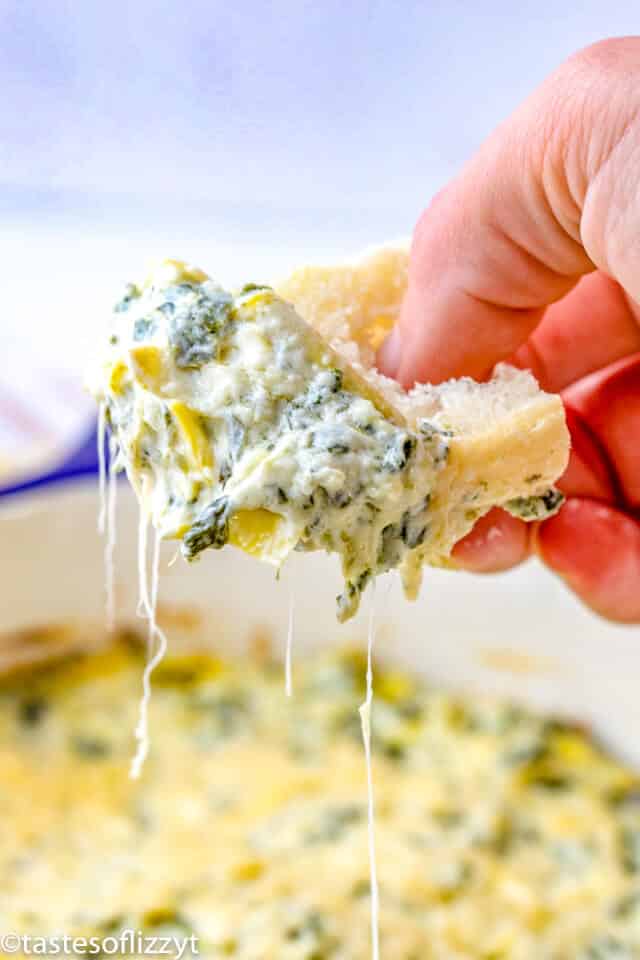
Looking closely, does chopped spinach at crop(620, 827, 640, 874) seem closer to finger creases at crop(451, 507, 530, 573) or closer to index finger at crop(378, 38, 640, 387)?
finger creases at crop(451, 507, 530, 573)

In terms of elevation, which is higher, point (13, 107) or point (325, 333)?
point (325, 333)

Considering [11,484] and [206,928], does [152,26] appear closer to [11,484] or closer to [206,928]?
[11,484]

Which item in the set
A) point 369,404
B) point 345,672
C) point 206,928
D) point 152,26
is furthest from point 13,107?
point 369,404

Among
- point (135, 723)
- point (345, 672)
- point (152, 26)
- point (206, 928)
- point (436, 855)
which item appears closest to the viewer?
point (206, 928)

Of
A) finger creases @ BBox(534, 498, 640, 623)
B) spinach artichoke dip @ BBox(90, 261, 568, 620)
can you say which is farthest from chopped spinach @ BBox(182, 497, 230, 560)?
finger creases @ BBox(534, 498, 640, 623)

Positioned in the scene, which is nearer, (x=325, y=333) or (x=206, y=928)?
(x=325, y=333)

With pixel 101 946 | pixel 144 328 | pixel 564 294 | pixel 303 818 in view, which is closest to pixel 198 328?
pixel 144 328

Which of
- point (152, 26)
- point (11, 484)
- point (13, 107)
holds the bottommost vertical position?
point (11, 484)

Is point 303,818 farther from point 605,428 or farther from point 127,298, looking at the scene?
point 127,298

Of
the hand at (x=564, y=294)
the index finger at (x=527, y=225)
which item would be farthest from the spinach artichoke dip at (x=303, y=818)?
the index finger at (x=527, y=225)
